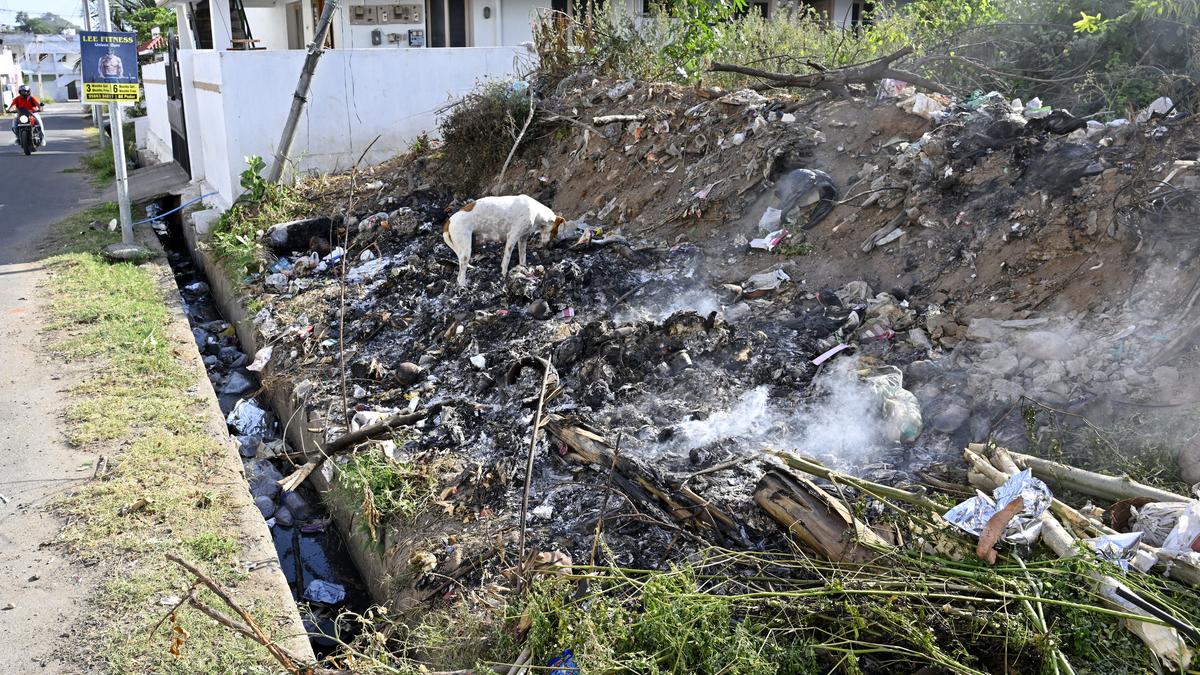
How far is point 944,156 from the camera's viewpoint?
20.0 ft

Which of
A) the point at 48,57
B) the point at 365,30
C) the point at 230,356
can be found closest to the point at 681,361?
the point at 230,356

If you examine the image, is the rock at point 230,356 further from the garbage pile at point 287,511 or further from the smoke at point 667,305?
the smoke at point 667,305

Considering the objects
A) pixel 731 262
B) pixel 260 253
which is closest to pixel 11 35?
pixel 260 253

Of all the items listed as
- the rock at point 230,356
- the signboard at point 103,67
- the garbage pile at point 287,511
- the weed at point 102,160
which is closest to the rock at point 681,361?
the garbage pile at point 287,511

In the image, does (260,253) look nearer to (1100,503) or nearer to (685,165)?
(685,165)

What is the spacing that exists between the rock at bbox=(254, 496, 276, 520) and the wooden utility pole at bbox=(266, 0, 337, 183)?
19.4 feet

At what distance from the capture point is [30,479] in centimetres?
462

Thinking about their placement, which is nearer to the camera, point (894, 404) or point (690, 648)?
point (690, 648)

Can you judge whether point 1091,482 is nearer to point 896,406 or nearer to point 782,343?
point 896,406

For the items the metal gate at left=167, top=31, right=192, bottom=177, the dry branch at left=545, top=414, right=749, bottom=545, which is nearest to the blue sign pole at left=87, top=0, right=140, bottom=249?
the metal gate at left=167, top=31, right=192, bottom=177

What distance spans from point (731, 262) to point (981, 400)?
2.62m

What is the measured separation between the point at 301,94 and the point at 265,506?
241 inches

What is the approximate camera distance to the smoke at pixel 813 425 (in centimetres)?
427

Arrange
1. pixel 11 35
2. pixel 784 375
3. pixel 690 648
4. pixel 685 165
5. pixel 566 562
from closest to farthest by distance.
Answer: pixel 690 648
pixel 566 562
pixel 784 375
pixel 685 165
pixel 11 35
